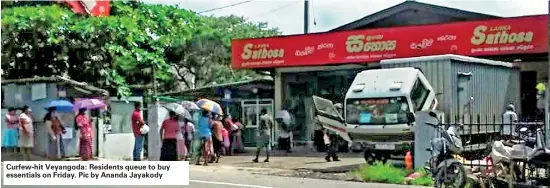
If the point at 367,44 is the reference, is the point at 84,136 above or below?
below

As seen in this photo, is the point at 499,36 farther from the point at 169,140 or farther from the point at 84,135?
the point at 84,135

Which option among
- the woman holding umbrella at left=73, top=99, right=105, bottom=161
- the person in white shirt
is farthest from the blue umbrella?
the person in white shirt

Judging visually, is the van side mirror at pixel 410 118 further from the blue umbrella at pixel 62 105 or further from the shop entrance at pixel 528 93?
the blue umbrella at pixel 62 105

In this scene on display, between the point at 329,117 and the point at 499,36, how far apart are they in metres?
4.83

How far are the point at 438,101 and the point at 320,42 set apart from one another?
225 inches

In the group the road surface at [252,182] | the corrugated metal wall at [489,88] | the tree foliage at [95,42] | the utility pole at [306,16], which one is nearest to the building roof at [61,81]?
the tree foliage at [95,42]

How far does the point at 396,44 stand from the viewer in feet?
61.0

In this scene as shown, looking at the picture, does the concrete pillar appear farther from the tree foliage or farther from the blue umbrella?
the blue umbrella

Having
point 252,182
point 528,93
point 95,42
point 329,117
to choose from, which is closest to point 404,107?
point 329,117

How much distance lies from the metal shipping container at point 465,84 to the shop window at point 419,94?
9.6 inches

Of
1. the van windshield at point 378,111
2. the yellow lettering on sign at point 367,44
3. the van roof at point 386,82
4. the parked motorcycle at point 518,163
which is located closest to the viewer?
the parked motorcycle at point 518,163

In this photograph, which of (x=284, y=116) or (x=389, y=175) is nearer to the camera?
(x=389, y=175)

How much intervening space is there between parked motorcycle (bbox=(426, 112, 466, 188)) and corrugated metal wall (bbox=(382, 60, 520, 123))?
3574 millimetres

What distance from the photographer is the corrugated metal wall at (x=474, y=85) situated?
1431 centimetres
